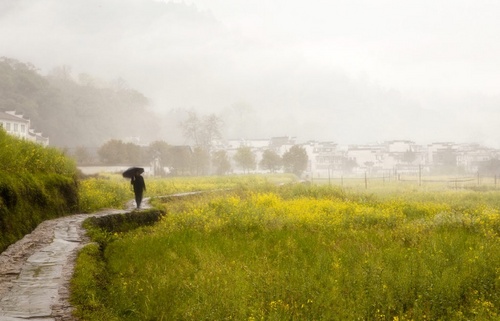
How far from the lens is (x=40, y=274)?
774 cm

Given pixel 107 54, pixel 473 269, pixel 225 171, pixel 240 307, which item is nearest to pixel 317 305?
pixel 240 307

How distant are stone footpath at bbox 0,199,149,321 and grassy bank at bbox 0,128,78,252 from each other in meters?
0.41

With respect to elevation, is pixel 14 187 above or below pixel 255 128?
below

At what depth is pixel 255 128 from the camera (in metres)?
184

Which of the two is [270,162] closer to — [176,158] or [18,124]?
[176,158]

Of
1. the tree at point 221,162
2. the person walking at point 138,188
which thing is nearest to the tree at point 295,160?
the tree at point 221,162

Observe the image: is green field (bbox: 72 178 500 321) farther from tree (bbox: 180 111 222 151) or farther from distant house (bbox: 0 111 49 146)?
tree (bbox: 180 111 222 151)

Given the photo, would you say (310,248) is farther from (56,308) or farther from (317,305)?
(56,308)

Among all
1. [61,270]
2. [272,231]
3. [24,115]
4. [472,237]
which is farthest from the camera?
[24,115]

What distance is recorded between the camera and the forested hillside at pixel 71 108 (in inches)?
2768

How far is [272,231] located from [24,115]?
60484 mm

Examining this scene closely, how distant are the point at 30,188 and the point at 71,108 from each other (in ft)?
240

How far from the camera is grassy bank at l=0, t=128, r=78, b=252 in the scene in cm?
1052

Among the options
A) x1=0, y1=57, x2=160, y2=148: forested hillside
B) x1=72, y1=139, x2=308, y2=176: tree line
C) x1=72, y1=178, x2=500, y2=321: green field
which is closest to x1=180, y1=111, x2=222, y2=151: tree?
x1=72, y1=139, x2=308, y2=176: tree line
